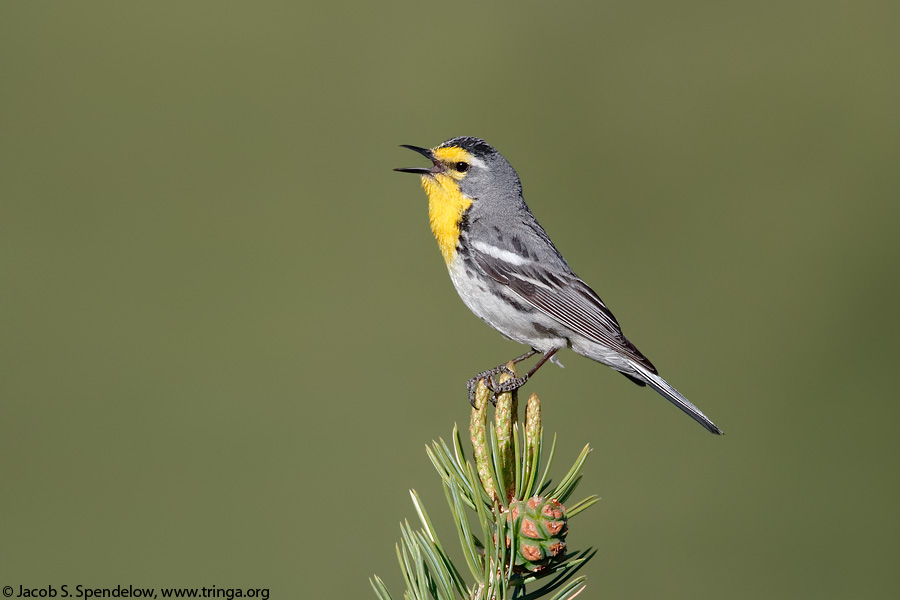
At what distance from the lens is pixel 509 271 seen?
11.5 ft

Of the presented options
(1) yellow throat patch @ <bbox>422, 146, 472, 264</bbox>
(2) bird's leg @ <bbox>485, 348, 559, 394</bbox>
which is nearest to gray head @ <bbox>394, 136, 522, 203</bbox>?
(1) yellow throat patch @ <bbox>422, 146, 472, 264</bbox>

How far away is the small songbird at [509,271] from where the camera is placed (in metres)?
3.41

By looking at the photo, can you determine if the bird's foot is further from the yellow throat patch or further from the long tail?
the yellow throat patch

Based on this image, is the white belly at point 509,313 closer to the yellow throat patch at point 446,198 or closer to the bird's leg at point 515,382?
the bird's leg at point 515,382

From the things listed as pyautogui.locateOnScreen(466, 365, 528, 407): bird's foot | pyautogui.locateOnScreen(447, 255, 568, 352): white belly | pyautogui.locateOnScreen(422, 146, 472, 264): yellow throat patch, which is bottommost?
pyautogui.locateOnScreen(466, 365, 528, 407): bird's foot

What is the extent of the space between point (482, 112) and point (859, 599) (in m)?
4.63

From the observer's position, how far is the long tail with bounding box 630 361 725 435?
307 cm

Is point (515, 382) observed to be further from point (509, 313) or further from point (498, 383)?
point (509, 313)

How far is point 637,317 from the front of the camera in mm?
6125

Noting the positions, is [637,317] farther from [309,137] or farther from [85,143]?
[85,143]

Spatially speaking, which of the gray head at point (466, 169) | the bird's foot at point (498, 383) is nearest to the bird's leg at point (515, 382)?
the bird's foot at point (498, 383)

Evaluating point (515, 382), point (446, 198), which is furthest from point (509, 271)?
point (515, 382)

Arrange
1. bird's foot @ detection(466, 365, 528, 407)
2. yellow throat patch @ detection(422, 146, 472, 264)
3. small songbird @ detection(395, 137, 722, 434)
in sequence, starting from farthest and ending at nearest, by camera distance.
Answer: yellow throat patch @ detection(422, 146, 472, 264) < small songbird @ detection(395, 137, 722, 434) < bird's foot @ detection(466, 365, 528, 407)

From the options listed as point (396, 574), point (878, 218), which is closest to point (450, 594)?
point (396, 574)
